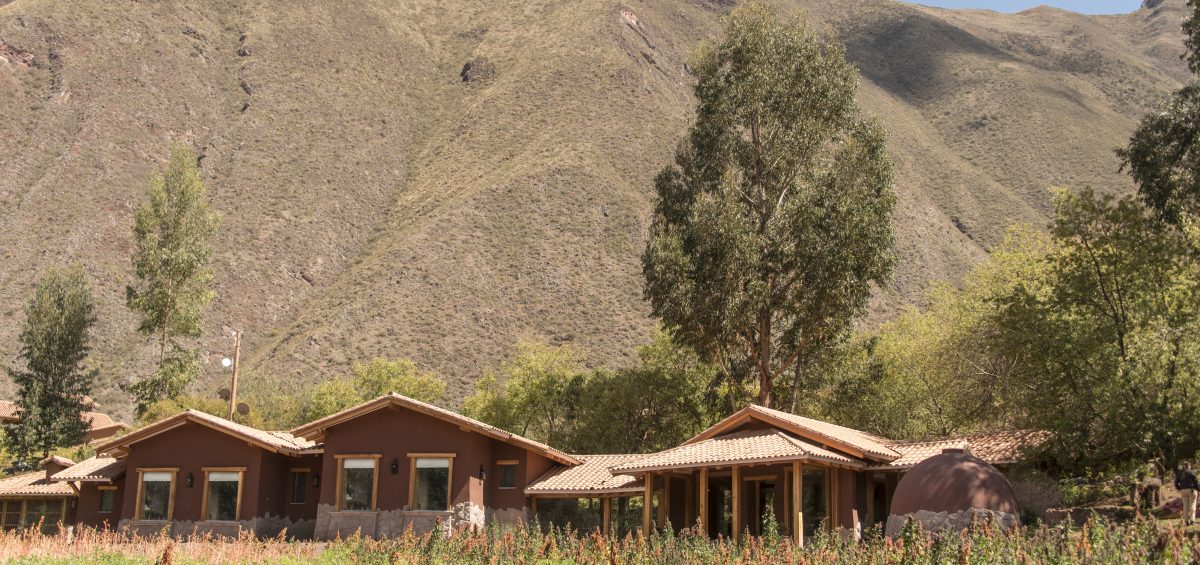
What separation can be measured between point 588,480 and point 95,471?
1549cm

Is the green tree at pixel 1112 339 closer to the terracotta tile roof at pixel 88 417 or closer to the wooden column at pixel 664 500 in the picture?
the wooden column at pixel 664 500

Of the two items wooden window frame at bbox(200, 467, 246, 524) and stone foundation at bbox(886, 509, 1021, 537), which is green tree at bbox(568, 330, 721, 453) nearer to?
wooden window frame at bbox(200, 467, 246, 524)

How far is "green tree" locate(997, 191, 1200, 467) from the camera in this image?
22344mm

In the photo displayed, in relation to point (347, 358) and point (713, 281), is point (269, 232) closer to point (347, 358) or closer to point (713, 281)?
point (347, 358)

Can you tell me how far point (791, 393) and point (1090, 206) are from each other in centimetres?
1434

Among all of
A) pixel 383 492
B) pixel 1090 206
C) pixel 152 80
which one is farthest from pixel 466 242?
pixel 1090 206

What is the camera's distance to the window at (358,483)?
92.6 feet

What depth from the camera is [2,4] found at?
109938 mm

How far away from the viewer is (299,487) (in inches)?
1222

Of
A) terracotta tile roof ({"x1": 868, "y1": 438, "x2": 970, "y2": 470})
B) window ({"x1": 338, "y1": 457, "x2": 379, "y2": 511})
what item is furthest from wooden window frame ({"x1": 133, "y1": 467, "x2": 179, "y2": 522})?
terracotta tile roof ({"x1": 868, "y1": 438, "x2": 970, "y2": 470})

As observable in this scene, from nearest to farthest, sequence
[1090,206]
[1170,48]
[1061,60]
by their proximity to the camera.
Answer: [1090,206] → [1061,60] → [1170,48]

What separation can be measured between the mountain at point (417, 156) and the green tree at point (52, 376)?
28.5 feet

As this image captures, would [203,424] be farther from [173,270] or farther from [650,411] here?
[173,270]

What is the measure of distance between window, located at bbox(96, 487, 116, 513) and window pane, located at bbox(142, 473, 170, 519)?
132 inches
